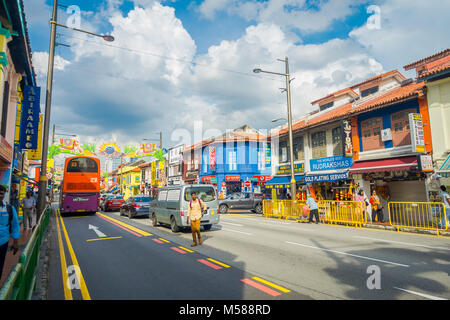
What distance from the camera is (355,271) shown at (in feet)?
19.6

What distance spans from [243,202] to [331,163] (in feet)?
27.4

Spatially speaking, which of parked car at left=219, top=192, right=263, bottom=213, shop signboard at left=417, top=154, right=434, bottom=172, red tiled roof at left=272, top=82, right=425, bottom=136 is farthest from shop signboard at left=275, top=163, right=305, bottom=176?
shop signboard at left=417, top=154, right=434, bottom=172

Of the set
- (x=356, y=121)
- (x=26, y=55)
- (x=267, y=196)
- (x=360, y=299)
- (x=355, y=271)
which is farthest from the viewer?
(x=267, y=196)

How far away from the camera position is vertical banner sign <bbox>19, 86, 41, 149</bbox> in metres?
13.8

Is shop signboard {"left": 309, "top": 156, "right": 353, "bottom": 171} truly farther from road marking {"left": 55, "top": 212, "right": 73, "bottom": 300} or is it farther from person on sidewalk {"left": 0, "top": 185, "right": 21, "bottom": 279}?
person on sidewalk {"left": 0, "top": 185, "right": 21, "bottom": 279}

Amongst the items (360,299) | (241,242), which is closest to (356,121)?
(241,242)

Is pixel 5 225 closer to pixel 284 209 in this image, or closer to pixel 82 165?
pixel 284 209

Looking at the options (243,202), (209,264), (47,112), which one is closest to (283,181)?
(243,202)

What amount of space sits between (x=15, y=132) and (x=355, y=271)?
16.8 m

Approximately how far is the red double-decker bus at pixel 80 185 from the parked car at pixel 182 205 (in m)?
9.74
